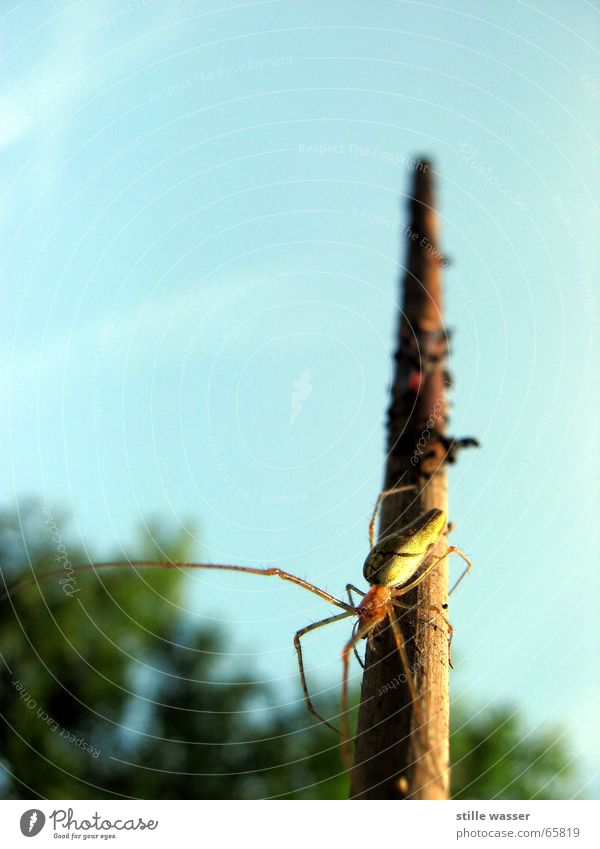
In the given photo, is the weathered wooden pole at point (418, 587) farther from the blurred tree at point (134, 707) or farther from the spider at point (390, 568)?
the blurred tree at point (134, 707)

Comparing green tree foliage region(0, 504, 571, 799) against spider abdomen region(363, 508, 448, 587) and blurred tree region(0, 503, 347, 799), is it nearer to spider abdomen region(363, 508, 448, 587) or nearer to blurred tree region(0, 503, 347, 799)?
blurred tree region(0, 503, 347, 799)

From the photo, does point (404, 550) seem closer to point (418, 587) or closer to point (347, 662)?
point (418, 587)

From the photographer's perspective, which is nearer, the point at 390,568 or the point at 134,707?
the point at 390,568

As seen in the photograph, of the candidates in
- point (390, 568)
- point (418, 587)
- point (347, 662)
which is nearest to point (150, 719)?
point (347, 662)
